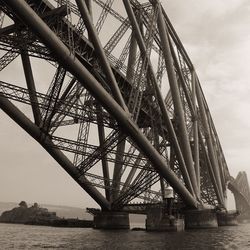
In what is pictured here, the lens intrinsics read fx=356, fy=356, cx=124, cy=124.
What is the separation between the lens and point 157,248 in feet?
62.5

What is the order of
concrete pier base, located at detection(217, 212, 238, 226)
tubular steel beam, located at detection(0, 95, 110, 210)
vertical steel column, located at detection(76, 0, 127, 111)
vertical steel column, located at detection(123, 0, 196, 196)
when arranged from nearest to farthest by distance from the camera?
vertical steel column, located at detection(76, 0, 127, 111), tubular steel beam, located at detection(0, 95, 110, 210), vertical steel column, located at detection(123, 0, 196, 196), concrete pier base, located at detection(217, 212, 238, 226)

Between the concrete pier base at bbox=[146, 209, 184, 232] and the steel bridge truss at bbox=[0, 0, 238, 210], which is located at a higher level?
the steel bridge truss at bbox=[0, 0, 238, 210]

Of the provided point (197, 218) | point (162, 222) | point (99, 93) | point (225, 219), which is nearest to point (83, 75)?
point (99, 93)

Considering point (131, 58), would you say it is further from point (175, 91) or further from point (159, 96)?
point (159, 96)

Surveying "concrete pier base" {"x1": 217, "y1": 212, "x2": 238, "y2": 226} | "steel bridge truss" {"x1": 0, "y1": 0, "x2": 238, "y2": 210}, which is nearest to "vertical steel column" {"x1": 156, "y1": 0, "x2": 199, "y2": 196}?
"steel bridge truss" {"x1": 0, "y1": 0, "x2": 238, "y2": 210}

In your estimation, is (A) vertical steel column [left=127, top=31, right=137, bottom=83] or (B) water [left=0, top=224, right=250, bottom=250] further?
(A) vertical steel column [left=127, top=31, right=137, bottom=83]

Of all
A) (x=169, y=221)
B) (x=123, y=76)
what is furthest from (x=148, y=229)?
(x=123, y=76)

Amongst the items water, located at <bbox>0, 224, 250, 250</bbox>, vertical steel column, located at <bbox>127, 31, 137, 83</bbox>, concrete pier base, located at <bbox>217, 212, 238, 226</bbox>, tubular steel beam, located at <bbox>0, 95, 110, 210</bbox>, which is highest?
vertical steel column, located at <bbox>127, 31, 137, 83</bbox>

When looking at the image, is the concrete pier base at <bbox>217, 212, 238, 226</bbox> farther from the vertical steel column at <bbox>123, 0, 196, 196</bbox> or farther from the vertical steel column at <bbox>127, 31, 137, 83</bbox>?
the vertical steel column at <bbox>127, 31, 137, 83</bbox>

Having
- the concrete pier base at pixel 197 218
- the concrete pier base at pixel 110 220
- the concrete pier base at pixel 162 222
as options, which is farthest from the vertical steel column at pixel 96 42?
the concrete pier base at pixel 197 218

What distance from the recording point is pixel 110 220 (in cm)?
3791

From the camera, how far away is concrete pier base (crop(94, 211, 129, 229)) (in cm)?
3794

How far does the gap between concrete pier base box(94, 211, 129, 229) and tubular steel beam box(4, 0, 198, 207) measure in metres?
10.9

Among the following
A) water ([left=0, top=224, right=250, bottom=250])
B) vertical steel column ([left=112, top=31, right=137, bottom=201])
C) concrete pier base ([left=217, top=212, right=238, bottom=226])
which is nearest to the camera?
water ([left=0, top=224, right=250, bottom=250])
